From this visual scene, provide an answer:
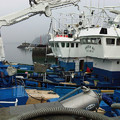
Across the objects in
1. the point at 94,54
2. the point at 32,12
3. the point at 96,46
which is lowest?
the point at 94,54

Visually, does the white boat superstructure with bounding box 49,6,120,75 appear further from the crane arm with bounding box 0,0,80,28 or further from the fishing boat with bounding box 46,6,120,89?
the crane arm with bounding box 0,0,80,28

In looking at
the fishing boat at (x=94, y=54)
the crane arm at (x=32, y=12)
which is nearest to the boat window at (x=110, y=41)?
the fishing boat at (x=94, y=54)

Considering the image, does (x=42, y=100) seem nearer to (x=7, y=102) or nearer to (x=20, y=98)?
(x=20, y=98)

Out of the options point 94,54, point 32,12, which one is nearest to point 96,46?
point 94,54

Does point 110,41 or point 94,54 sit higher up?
point 110,41

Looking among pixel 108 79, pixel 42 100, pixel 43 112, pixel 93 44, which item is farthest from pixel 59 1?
pixel 43 112

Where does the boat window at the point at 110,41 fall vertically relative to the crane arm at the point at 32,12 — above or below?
below

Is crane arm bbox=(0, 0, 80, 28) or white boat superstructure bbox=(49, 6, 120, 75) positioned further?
white boat superstructure bbox=(49, 6, 120, 75)

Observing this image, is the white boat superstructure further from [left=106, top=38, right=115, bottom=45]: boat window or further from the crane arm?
the crane arm

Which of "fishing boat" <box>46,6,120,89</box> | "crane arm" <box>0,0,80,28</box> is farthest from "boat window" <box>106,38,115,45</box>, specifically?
"crane arm" <box>0,0,80,28</box>

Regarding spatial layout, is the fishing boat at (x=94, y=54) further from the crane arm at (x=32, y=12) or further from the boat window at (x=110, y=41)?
the crane arm at (x=32, y=12)

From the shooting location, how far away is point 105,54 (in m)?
14.6

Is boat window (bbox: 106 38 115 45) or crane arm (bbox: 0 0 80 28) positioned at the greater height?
crane arm (bbox: 0 0 80 28)

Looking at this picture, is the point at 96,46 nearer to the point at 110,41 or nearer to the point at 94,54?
the point at 94,54
